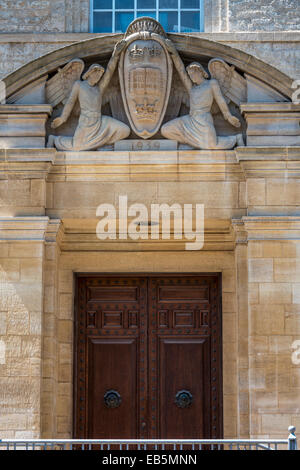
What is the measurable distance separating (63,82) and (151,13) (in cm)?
219

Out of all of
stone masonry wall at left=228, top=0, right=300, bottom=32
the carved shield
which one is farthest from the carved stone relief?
stone masonry wall at left=228, top=0, right=300, bottom=32

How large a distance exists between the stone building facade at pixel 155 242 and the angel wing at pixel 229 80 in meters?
0.08

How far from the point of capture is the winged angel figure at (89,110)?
10.9 meters

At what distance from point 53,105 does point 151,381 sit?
362cm

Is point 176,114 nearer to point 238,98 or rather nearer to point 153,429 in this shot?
point 238,98

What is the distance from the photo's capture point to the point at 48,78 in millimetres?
11086

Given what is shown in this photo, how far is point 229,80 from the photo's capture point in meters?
11.0

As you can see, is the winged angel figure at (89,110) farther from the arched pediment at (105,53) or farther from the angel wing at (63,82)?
the arched pediment at (105,53)

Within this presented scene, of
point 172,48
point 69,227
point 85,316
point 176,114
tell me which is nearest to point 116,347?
point 85,316

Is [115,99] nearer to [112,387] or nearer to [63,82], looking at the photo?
[63,82]

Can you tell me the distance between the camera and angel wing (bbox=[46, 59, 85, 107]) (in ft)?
36.1

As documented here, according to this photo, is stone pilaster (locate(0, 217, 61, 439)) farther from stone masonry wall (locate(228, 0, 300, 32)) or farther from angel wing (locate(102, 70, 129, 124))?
stone masonry wall (locate(228, 0, 300, 32))

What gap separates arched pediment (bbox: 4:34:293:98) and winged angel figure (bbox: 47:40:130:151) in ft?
0.41

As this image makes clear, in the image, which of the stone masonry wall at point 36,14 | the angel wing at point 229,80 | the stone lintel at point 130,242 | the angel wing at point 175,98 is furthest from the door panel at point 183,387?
the stone masonry wall at point 36,14
